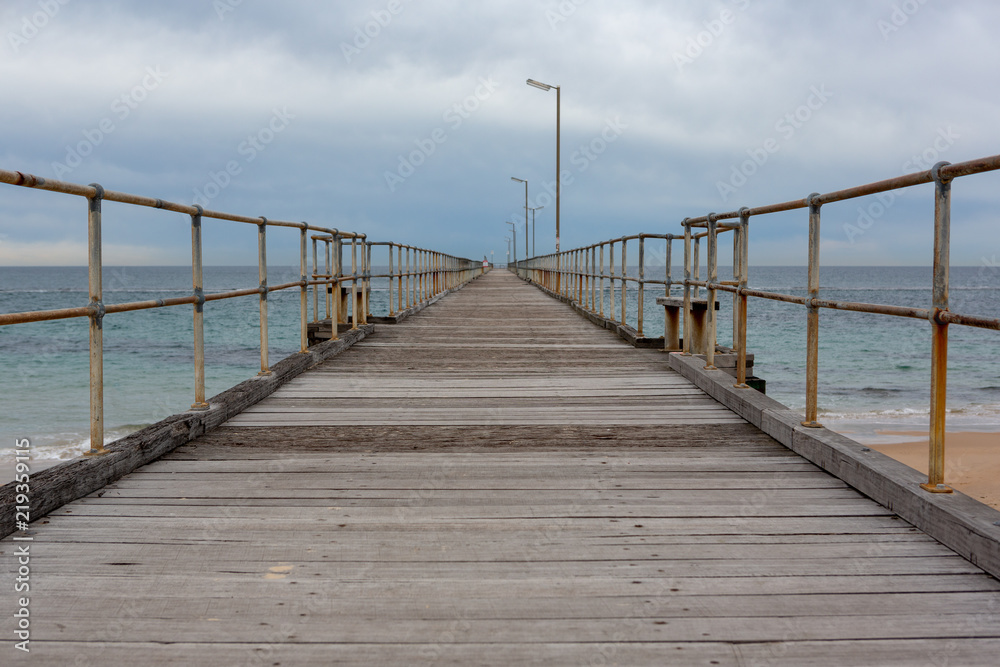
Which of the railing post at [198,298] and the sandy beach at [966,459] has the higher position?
the railing post at [198,298]

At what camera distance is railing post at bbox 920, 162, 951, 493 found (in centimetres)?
247

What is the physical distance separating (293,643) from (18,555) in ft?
3.52

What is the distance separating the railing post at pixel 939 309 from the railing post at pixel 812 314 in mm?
896

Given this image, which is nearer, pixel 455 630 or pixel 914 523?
pixel 455 630

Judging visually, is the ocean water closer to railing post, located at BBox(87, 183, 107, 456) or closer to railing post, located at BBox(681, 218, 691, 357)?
railing post, located at BBox(681, 218, 691, 357)

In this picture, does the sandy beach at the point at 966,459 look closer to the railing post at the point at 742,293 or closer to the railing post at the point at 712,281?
the railing post at the point at 712,281

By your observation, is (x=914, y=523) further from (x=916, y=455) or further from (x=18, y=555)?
(x=916, y=455)

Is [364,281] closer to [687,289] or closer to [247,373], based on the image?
[687,289]

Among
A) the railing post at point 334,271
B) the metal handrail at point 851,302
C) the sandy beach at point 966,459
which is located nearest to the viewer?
the metal handrail at point 851,302

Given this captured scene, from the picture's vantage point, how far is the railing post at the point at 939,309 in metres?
2.47

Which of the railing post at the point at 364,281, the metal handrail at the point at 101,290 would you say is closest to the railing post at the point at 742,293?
the metal handrail at the point at 101,290

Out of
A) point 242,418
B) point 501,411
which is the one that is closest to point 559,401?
point 501,411

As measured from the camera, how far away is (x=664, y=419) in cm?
432

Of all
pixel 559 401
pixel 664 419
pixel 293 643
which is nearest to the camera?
pixel 293 643
